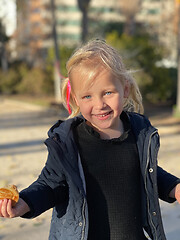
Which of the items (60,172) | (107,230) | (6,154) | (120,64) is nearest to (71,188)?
(60,172)

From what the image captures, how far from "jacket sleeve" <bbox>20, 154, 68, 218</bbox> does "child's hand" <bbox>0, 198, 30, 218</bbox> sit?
0.03 metres

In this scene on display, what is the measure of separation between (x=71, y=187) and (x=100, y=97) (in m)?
0.43

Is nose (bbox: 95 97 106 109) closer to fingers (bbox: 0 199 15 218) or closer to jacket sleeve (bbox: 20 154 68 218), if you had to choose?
jacket sleeve (bbox: 20 154 68 218)

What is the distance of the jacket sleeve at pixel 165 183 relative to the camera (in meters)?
1.80

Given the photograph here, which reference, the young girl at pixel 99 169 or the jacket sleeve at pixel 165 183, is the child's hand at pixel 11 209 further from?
the jacket sleeve at pixel 165 183

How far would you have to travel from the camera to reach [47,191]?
1655 mm

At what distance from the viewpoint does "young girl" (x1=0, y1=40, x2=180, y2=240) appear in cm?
164

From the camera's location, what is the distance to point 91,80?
163 cm

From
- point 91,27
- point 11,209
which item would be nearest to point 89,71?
point 11,209

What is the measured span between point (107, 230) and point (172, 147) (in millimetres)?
5520

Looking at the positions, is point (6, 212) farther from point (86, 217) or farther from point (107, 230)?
point (107, 230)

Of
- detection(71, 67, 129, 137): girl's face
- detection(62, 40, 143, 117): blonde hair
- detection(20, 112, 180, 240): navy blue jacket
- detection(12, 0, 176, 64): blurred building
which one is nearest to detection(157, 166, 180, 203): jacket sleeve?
detection(20, 112, 180, 240): navy blue jacket

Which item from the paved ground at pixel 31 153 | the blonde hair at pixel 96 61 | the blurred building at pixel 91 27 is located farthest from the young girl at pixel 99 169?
the blurred building at pixel 91 27

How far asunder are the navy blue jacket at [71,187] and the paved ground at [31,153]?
1871 mm
